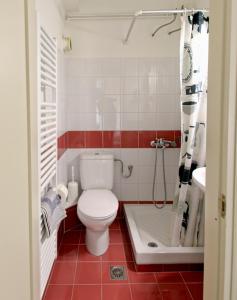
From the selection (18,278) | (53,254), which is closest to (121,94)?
(53,254)

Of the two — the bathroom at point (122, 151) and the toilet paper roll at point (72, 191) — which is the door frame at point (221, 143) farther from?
the toilet paper roll at point (72, 191)

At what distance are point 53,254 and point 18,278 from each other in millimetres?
1700

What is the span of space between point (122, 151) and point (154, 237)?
3.27ft

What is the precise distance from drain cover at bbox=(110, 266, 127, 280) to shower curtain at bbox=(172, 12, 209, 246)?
1.69 feet

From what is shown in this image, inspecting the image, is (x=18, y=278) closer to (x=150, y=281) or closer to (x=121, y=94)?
(x=150, y=281)

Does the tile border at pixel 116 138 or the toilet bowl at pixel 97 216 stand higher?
the tile border at pixel 116 138

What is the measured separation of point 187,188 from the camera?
2.51 m

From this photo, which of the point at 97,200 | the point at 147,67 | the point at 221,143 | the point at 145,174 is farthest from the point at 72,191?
the point at 221,143

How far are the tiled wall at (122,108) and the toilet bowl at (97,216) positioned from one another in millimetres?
600

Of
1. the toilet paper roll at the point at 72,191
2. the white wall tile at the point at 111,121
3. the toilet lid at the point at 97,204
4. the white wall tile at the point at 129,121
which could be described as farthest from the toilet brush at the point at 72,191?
the white wall tile at the point at 129,121

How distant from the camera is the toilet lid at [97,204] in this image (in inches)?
98.5

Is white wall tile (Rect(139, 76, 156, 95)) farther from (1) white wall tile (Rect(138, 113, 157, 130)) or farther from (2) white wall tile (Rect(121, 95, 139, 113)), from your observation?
(1) white wall tile (Rect(138, 113, 157, 130))

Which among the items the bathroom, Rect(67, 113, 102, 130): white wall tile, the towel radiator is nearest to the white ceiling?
the bathroom

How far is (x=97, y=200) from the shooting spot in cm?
276
